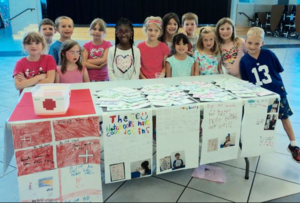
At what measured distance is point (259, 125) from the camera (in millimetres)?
1876

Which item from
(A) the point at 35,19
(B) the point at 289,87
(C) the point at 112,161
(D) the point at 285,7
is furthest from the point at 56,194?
(D) the point at 285,7

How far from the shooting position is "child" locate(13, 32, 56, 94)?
6.85 ft

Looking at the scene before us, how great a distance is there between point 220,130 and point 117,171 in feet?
2.39

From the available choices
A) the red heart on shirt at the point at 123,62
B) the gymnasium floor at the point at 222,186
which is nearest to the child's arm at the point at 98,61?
the red heart on shirt at the point at 123,62

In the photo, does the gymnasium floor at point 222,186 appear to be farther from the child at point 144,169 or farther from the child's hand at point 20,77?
the child's hand at point 20,77

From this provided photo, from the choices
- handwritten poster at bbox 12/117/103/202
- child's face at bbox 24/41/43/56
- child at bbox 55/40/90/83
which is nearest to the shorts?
handwritten poster at bbox 12/117/103/202

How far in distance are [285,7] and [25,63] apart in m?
12.3

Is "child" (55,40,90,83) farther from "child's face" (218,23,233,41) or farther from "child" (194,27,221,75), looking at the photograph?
"child's face" (218,23,233,41)

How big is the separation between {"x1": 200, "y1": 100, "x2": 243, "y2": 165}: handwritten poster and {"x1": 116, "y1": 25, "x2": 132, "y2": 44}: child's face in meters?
1.11

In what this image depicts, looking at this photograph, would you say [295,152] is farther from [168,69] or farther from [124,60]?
[124,60]

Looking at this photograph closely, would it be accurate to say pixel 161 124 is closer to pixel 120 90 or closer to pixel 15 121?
pixel 120 90

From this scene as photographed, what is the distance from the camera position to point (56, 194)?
150 cm

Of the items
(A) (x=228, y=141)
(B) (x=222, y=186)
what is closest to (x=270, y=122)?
(A) (x=228, y=141)

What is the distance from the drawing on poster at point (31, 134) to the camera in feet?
4.56
